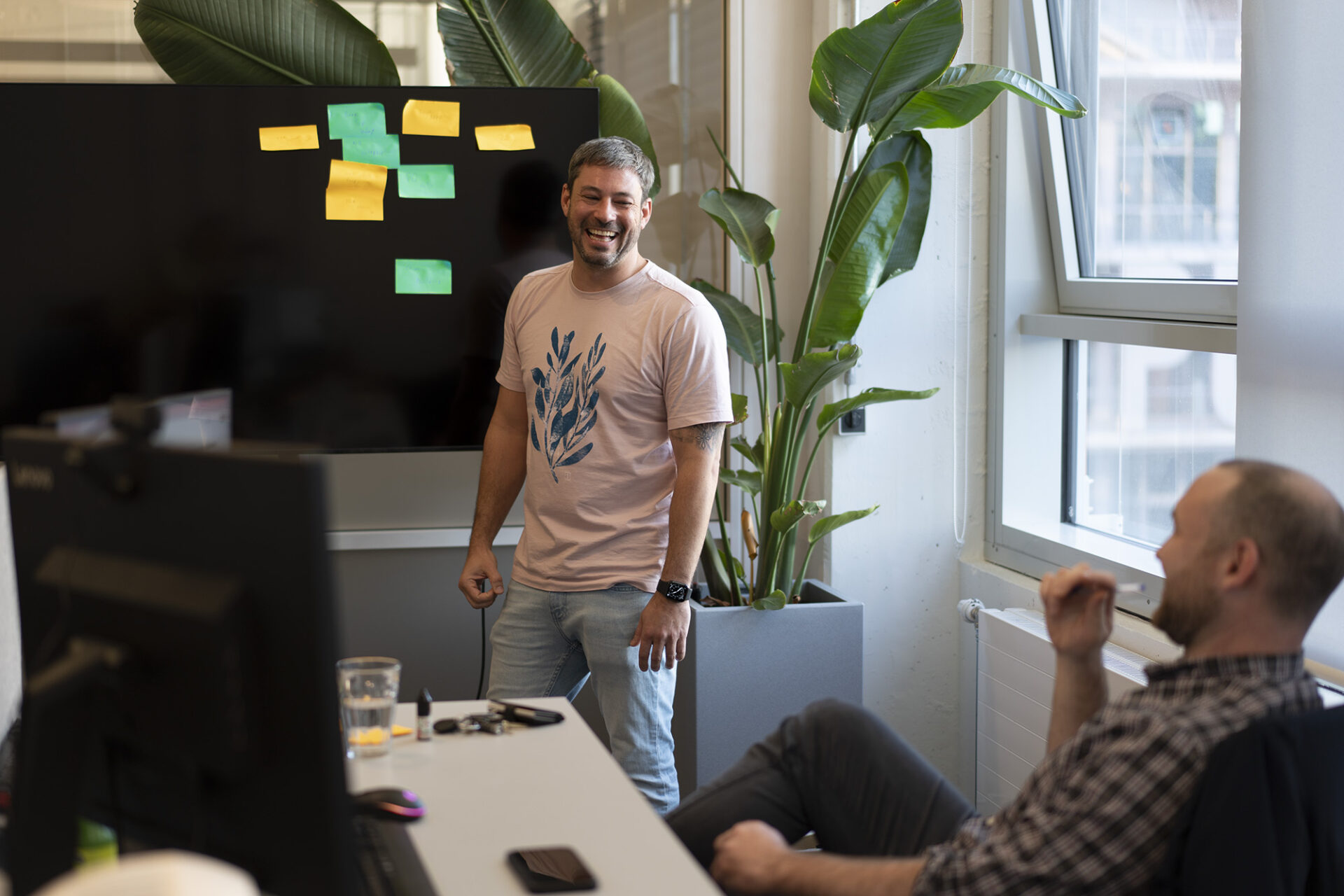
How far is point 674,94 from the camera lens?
3.30 m

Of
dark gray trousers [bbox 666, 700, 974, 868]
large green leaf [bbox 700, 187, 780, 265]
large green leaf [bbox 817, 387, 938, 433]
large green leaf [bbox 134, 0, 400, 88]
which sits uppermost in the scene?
large green leaf [bbox 134, 0, 400, 88]

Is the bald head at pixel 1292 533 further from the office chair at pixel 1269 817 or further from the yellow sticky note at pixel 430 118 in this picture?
the yellow sticky note at pixel 430 118

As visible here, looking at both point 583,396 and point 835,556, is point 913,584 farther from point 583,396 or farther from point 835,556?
point 583,396

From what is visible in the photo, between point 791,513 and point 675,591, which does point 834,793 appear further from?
point 791,513

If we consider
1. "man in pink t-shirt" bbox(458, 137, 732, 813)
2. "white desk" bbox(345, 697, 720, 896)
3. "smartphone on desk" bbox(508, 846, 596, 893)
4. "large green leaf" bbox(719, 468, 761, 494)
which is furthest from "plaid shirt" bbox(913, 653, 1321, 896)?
"large green leaf" bbox(719, 468, 761, 494)

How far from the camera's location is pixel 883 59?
261cm

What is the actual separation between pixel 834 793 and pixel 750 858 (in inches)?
12.0

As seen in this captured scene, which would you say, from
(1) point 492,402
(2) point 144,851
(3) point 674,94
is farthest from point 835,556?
(2) point 144,851

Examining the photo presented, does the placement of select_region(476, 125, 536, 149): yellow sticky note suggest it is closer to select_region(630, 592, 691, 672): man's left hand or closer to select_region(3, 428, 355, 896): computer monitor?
select_region(630, 592, 691, 672): man's left hand

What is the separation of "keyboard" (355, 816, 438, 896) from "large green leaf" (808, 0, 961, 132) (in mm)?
1946

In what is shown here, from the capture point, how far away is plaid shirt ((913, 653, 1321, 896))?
133 centimetres

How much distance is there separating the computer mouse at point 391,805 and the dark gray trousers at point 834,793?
531mm

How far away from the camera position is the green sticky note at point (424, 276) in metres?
2.86

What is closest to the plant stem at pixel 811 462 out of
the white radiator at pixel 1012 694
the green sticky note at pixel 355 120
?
the white radiator at pixel 1012 694
